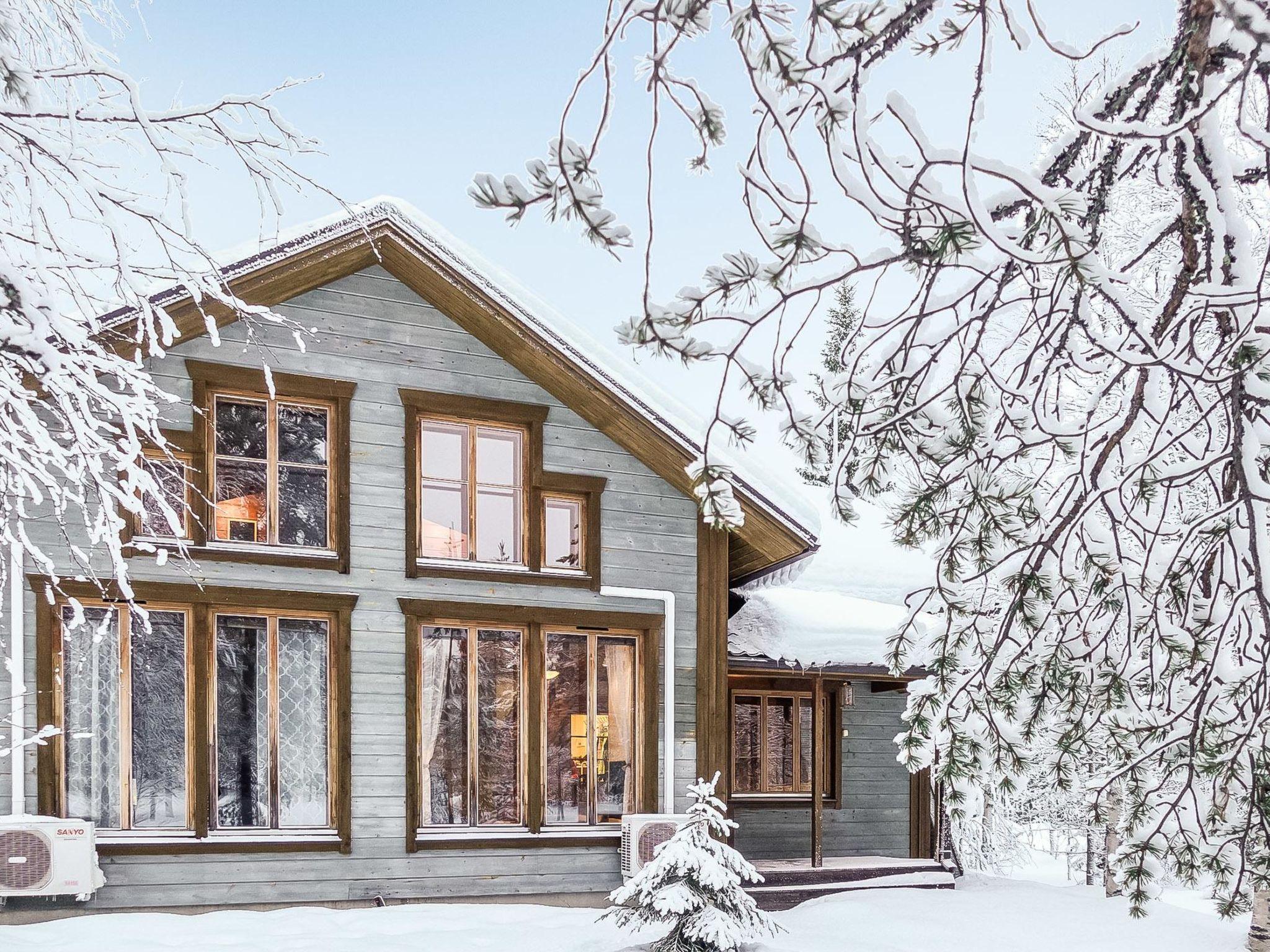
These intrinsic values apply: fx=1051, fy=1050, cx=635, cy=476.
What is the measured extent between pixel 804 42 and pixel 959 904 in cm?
968

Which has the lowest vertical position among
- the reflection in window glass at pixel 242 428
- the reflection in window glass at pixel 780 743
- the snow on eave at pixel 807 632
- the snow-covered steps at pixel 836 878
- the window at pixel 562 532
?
the snow-covered steps at pixel 836 878

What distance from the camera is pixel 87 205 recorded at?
3504mm

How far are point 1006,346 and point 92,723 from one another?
732cm

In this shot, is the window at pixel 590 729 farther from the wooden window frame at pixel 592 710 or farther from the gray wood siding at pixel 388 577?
the gray wood siding at pixel 388 577

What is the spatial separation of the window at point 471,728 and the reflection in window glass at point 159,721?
6.08ft

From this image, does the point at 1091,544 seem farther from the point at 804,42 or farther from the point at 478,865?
the point at 478,865

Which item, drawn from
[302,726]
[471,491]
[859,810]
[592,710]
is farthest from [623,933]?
[859,810]

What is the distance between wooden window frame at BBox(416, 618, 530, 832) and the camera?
888 cm

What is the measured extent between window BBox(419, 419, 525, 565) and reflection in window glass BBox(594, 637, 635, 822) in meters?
1.22

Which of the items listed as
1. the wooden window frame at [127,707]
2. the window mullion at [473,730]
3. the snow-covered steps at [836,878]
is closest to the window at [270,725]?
the wooden window frame at [127,707]

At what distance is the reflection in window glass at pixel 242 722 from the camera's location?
8203 mm

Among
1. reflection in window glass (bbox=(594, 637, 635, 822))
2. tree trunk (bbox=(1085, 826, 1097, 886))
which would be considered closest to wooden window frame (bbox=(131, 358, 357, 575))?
reflection in window glass (bbox=(594, 637, 635, 822))

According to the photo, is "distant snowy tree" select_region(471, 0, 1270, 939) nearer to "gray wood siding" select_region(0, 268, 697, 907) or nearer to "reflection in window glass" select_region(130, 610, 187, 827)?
"gray wood siding" select_region(0, 268, 697, 907)

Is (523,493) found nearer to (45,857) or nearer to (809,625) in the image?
(809,625)
